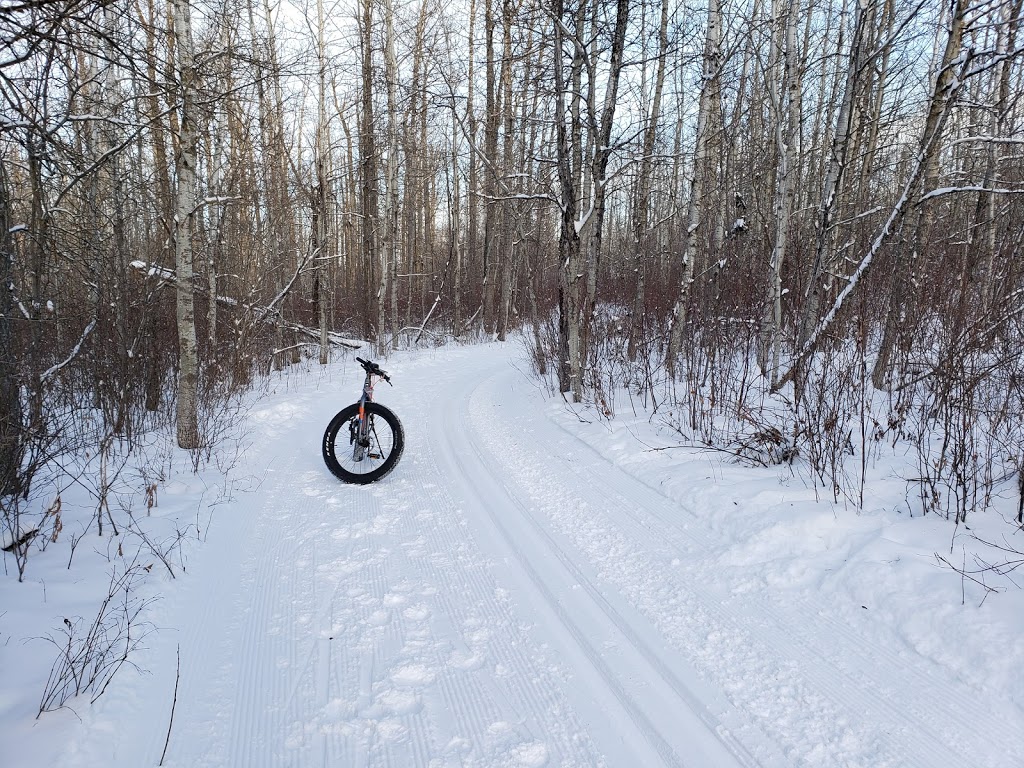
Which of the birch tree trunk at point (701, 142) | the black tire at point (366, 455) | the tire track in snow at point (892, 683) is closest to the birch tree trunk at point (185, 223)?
the black tire at point (366, 455)

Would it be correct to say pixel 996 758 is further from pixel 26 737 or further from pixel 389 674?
pixel 26 737

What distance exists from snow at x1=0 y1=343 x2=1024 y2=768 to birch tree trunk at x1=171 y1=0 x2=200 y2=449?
Result: 4.29 ft

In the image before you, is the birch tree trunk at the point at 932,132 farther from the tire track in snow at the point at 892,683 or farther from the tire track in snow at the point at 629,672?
the tire track in snow at the point at 629,672

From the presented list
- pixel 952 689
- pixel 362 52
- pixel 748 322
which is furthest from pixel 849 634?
pixel 362 52

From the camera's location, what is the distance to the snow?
82.1 inches

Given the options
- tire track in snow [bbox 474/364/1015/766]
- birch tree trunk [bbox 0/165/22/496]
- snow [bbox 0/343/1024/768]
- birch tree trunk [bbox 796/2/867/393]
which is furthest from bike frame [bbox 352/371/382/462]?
birch tree trunk [bbox 796/2/867/393]

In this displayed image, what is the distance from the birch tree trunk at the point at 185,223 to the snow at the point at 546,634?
1306 mm

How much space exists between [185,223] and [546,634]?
535 cm

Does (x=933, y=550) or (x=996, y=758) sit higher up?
(x=933, y=550)

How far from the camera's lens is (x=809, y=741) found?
6.81ft

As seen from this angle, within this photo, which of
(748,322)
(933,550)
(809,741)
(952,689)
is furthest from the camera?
(748,322)

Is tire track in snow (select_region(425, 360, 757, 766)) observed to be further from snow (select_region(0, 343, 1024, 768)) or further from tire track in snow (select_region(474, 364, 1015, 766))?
tire track in snow (select_region(474, 364, 1015, 766))

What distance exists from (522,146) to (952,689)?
1998cm

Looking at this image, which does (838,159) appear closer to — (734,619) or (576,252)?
(576,252)
